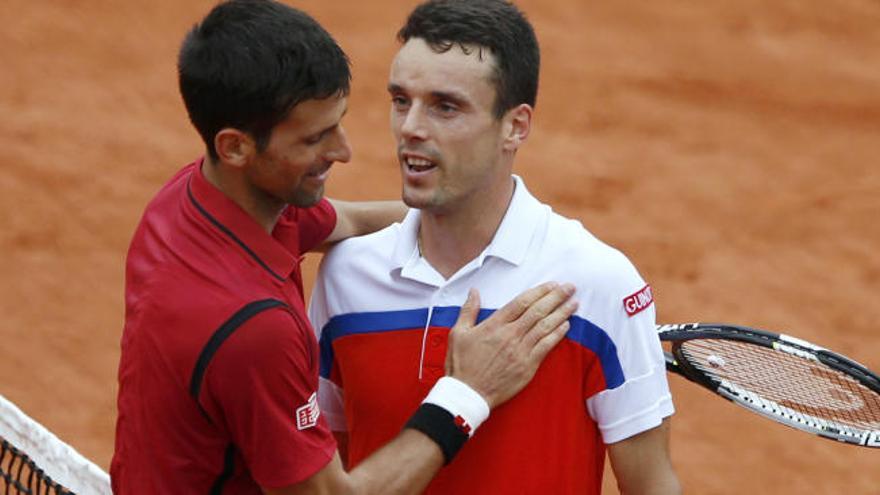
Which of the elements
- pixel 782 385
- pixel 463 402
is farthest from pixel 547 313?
pixel 782 385

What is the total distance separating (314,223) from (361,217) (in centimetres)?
31

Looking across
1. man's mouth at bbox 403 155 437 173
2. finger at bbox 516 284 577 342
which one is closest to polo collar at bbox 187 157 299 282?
man's mouth at bbox 403 155 437 173

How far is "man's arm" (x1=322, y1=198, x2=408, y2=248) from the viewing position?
4.77m

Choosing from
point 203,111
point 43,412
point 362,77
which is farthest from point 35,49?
point 203,111

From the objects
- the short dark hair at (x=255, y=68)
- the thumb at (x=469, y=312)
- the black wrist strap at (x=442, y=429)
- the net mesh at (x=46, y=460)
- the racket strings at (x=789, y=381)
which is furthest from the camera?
the net mesh at (x=46, y=460)

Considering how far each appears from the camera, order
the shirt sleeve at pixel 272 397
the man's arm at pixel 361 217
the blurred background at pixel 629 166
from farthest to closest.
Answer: the blurred background at pixel 629 166 → the man's arm at pixel 361 217 → the shirt sleeve at pixel 272 397

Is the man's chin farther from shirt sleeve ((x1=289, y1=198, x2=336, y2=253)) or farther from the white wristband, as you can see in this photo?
the white wristband

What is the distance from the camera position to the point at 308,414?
4055 millimetres

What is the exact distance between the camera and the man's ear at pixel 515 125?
427 cm

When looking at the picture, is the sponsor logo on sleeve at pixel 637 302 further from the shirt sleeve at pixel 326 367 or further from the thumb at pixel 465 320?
the shirt sleeve at pixel 326 367

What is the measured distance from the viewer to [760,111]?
11438 millimetres

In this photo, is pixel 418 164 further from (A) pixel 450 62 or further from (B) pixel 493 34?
(B) pixel 493 34

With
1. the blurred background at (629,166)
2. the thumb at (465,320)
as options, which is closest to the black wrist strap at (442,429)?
the thumb at (465,320)

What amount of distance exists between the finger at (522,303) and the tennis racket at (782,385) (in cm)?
81
